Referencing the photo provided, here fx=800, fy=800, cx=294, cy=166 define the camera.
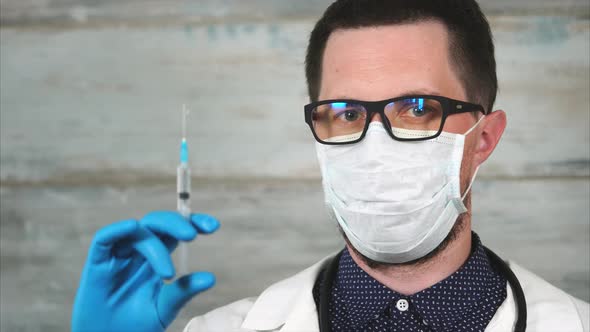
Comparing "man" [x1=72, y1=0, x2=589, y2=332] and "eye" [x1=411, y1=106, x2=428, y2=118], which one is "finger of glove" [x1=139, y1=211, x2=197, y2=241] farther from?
"eye" [x1=411, y1=106, x2=428, y2=118]

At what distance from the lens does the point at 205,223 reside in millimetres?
1544

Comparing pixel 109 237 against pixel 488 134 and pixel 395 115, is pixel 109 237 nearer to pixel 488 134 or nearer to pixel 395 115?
pixel 395 115

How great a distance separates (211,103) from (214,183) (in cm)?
26

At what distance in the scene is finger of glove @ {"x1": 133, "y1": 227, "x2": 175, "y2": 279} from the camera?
4.99 ft

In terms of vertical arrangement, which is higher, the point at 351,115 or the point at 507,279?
the point at 351,115

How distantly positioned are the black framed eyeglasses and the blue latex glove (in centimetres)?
37

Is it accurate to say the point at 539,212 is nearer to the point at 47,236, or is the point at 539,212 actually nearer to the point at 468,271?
the point at 468,271

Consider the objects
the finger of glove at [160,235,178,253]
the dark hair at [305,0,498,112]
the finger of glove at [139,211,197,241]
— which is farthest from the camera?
the dark hair at [305,0,498,112]

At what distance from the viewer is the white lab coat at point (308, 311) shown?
1.67 metres

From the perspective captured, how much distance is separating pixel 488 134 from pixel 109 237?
860 millimetres

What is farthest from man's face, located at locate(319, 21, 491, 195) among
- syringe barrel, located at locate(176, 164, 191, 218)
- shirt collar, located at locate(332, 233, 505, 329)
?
syringe barrel, located at locate(176, 164, 191, 218)

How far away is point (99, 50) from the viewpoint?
262 cm

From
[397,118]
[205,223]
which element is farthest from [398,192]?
[205,223]

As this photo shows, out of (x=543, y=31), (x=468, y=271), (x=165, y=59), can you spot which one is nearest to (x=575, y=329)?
(x=468, y=271)
